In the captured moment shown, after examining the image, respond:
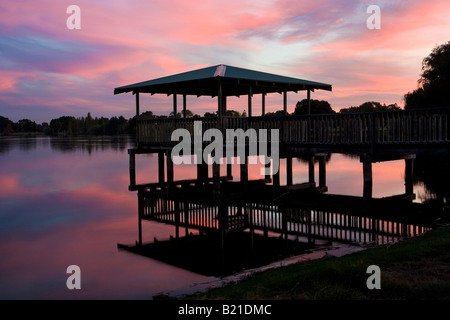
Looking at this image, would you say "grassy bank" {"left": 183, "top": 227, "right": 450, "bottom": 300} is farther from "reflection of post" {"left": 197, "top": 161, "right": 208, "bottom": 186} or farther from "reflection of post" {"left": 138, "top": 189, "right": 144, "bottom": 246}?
"reflection of post" {"left": 197, "top": 161, "right": 208, "bottom": 186}

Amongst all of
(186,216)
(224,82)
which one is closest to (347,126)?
(224,82)

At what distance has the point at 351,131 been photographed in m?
19.1

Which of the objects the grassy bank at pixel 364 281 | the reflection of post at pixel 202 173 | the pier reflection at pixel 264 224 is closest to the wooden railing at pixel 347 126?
the pier reflection at pixel 264 224

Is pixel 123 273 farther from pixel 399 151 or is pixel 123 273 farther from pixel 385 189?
pixel 385 189

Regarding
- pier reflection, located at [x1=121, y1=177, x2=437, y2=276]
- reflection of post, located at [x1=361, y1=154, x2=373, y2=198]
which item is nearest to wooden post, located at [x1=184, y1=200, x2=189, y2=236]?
pier reflection, located at [x1=121, y1=177, x2=437, y2=276]

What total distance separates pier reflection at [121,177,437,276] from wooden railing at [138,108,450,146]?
2594 millimetres

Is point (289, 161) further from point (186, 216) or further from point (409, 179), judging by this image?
point (186, 216)

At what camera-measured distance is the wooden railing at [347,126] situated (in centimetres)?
1710

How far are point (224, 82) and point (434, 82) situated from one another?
35212 millimetres

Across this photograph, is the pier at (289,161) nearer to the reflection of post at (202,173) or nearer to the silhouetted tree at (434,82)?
the reflection of post at (202,173)

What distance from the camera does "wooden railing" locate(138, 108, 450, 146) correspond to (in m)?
17.1

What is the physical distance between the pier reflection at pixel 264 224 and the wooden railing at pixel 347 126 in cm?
259
